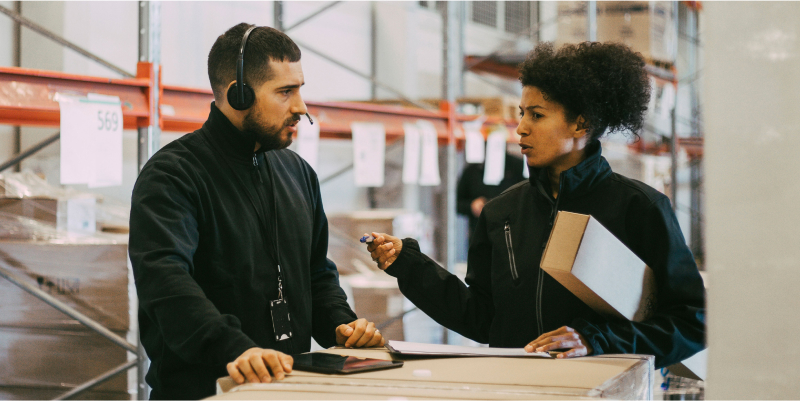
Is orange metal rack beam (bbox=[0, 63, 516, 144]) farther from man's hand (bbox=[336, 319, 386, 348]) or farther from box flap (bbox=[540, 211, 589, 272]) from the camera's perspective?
box flap (bbox=[540, 211, 589, 272])

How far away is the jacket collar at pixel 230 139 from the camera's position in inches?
69.6

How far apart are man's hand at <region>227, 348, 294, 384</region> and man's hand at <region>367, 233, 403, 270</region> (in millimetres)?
617

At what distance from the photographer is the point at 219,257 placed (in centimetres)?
164

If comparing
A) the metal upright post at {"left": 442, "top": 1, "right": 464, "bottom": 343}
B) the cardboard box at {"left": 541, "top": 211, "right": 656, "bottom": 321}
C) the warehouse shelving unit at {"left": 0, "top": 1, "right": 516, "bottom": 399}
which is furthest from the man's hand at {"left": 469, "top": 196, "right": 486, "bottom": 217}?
the cardboard box at {"left": 541, "top": 211, "right": 656, "bottom": 321}

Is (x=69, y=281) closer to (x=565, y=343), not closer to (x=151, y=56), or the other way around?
(x=151, y=56)

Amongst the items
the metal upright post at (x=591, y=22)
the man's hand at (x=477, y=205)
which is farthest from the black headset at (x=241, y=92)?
the metal upright post at (x=591, y=22)

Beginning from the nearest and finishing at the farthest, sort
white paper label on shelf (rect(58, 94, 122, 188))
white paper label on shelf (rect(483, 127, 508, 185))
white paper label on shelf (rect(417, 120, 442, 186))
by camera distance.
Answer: white paper label on shelf (rect(58, 94, 122, 188)) < white paper label on shelf (rect(417, 120, 442, 186)) < white paper label on shelf (rect(483, 127, 508, 185))

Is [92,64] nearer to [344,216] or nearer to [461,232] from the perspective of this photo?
[344,216]

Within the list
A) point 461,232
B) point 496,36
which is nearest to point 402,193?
point 461,232

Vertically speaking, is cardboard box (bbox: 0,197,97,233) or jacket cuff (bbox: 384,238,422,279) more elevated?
cardboard box (bbox: 0,197,97,233)

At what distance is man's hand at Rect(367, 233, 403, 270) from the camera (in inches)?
73.9

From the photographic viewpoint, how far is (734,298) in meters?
0.80

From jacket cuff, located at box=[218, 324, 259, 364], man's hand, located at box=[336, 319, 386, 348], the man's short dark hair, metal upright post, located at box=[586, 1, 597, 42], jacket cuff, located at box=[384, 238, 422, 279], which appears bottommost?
man's hand, located at box=[336, 319, 386, 348]

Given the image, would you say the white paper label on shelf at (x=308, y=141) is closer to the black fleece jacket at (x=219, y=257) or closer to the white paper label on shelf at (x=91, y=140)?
the white paper label on shelf at (x=91, y=140)
